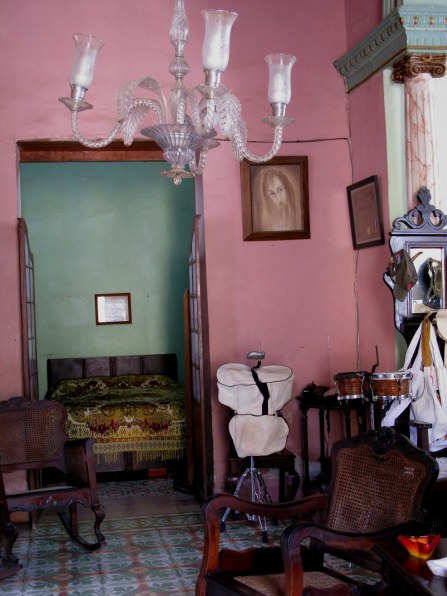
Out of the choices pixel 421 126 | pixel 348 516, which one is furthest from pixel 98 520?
pixel 421 126

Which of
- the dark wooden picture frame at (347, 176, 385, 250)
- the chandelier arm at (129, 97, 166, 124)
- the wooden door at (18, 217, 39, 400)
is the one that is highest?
the chandelier arm at (129, 97, 166, 124)

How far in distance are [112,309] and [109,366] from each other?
29.4 inches

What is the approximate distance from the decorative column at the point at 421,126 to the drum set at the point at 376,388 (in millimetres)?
1446

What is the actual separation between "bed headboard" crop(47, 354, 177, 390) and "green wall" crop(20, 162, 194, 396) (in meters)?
0.13

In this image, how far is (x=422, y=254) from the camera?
6.05 m

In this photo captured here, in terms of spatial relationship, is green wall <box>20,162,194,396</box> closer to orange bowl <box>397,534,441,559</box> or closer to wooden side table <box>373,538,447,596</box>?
wooden side table <box>373,538,447,596</box>

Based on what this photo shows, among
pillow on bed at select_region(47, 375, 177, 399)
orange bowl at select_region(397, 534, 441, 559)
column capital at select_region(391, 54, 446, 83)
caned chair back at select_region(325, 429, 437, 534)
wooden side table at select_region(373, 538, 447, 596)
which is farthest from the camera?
pillow on bed at select_region(47, 375, 177, 399)

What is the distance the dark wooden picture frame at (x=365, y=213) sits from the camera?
21.3ft

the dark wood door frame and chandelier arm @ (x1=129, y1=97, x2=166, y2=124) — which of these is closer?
chandelier arm @ (x1=129, y1=97, x2=166, y2=124)

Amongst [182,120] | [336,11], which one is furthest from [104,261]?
[182,120]

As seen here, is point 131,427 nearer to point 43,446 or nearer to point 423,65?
point 43,446

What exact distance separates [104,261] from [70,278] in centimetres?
49

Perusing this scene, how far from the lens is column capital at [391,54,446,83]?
237 inches

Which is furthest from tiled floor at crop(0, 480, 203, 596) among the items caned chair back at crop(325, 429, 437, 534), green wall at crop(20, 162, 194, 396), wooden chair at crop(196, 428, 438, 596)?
green wall at crop(20, 162, 194, 396)
